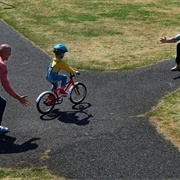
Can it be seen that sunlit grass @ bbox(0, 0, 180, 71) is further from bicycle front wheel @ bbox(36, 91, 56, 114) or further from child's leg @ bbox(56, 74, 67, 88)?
bicycle front wheel @ bbox(36, 91, 56, 114)

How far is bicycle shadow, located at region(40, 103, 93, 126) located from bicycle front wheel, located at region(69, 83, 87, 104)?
28cm

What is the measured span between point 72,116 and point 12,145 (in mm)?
1772

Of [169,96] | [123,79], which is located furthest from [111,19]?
[169,96]

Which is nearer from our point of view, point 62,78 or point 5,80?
point 5,80

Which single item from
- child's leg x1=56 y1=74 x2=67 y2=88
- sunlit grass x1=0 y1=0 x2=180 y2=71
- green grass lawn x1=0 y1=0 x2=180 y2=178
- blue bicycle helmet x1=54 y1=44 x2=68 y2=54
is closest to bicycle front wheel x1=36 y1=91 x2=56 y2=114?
child's leg x1=56 y1=74 x2=67 y2=88

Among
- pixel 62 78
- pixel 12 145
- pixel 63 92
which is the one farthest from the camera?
pixel 63 92

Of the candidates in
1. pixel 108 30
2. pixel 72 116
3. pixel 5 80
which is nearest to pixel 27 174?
pixel 5 80

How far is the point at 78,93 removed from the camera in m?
10.5

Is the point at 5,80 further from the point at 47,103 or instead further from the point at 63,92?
the point at 63,92

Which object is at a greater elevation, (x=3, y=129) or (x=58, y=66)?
(x=58, y=66)

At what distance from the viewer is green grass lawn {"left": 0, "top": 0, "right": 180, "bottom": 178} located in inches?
508

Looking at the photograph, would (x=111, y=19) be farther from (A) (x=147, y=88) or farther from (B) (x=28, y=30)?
(A) (x=147, y=88)

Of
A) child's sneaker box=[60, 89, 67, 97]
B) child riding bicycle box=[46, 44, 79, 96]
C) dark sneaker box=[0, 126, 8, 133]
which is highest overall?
child riding bicycle box=[46, 44, 79, 96]

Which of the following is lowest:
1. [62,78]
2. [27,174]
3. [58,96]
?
[27,174]
